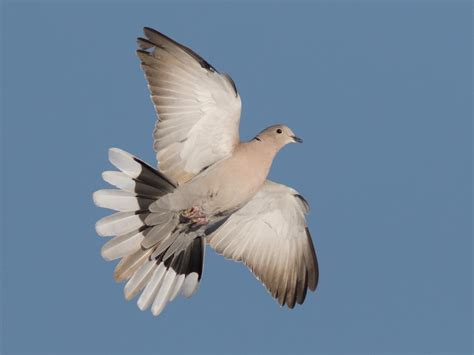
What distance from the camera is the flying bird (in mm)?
11156

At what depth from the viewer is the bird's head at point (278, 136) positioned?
465 inches

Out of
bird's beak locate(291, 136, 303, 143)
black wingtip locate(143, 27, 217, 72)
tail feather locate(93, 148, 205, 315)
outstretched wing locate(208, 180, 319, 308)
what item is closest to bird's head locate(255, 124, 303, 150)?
bird's beak locate(291, 136, 303, 143)

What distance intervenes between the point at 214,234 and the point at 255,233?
Result: 1.93ft

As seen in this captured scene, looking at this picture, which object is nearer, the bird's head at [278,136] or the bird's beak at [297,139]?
the bird's head at [278,136]

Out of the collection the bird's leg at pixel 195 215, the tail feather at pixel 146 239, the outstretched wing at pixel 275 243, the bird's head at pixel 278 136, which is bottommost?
the tail feather at pixel 146 239

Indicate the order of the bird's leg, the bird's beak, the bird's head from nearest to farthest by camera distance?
the bird's leg → the bird's head → the bird's beak

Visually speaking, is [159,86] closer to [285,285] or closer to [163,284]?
[163,284]

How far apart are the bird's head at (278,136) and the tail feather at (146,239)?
1.37 metres

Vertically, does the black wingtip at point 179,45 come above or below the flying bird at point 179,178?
above

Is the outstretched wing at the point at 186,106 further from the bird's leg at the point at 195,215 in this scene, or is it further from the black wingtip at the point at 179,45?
the bird's leg at the point at 195,215

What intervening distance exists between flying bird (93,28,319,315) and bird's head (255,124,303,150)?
0.01m

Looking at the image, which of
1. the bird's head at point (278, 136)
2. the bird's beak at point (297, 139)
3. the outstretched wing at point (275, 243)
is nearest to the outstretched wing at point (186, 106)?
the bird's head at point (278, 136)

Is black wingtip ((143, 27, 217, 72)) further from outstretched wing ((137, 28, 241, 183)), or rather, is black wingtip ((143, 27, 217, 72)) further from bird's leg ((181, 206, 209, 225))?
bird's leg ((181, 206, 209, 225))

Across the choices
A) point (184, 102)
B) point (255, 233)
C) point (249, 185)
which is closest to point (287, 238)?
point (255, 233)
